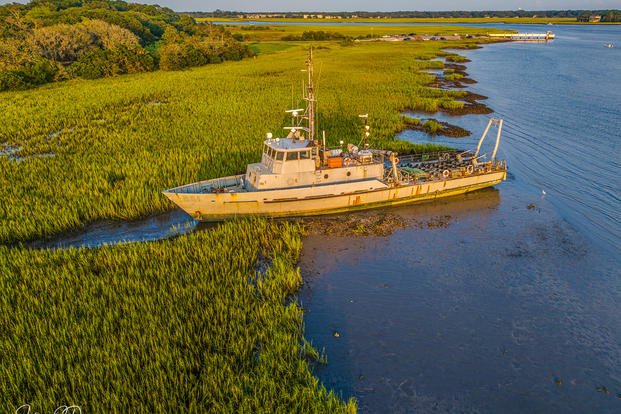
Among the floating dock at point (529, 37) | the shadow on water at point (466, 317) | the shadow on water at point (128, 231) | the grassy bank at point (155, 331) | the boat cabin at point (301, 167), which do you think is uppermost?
the floating dock at point (529, 37)

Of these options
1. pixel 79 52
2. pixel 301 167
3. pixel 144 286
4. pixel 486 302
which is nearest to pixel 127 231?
pixel 144 286

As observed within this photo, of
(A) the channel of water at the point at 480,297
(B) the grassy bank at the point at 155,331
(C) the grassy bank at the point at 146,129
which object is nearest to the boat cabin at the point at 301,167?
A: (A) the channel of water at the point at 480,297

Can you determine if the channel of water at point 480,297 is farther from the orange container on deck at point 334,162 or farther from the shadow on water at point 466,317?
the orange container on deck at point 334,162

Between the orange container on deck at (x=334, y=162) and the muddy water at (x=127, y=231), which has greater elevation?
the orange container on deck at (x=334, y=162)

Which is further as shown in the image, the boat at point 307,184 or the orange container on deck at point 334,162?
the orange container on deck at point 334,162

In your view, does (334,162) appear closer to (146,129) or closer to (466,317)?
(466,317)

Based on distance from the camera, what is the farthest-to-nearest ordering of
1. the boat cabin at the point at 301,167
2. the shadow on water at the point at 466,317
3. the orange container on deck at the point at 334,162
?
the orange container on deck at the point at 334,162, the boat cabin at the point at 301,167, the shadow on water at the point at 466,317
